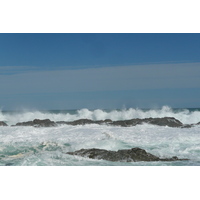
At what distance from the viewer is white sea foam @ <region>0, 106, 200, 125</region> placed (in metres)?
20.8

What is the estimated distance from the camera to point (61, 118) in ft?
71.0

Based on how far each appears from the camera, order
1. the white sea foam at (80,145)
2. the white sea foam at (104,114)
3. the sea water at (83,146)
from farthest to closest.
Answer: the white sea foam at (104,114)
the white sea foam at (80,145)
the sea water at (83,146)

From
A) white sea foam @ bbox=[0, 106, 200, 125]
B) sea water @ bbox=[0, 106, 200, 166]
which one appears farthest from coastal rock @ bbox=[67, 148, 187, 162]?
white sea foam @ bbox=[0, 106, 200, 125]

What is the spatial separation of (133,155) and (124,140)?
98.7 inches

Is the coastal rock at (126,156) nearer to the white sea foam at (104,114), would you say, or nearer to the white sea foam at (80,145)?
the white sea foam at (80,145)

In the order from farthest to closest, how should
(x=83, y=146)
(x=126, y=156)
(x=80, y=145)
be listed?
1. (x=80, y=145)
2. (x=83, y=146)
3. (x=126, y=156)

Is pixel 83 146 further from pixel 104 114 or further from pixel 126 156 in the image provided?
pixel 104 114

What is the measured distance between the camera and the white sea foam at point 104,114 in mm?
20750

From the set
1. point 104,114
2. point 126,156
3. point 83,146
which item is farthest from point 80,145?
point 104,114

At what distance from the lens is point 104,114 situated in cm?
2180

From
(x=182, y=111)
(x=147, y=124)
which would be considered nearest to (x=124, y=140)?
(x=147, y=124)

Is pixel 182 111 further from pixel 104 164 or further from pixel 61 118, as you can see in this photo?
pixel 104 164

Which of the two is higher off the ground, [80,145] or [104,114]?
[104,114]

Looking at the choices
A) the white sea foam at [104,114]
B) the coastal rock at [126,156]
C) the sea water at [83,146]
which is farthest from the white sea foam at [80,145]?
the white sea foam at [104,114]
